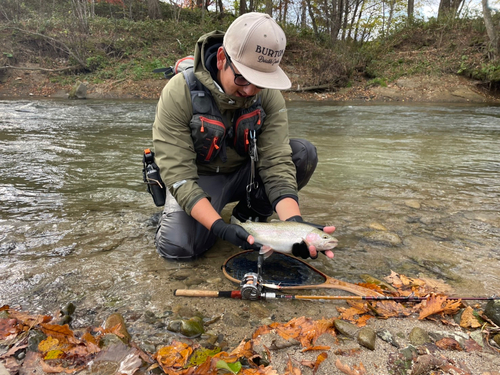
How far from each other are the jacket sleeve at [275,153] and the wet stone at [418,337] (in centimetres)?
155

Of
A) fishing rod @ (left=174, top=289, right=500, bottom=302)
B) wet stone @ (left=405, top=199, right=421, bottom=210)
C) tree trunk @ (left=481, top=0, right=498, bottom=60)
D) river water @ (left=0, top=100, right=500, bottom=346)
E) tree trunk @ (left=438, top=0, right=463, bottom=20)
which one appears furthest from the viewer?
tree trunk @ (left=438, top=0, right=463, bottom=20)

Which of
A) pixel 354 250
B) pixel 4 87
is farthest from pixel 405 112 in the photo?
pixel 4 87

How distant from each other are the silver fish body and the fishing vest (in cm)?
98

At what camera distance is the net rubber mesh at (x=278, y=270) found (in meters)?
3.04

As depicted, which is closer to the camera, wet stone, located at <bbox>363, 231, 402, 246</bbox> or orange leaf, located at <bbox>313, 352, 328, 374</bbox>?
orange leaf, located at <bbox>313, 352, 328, 374</bbox>

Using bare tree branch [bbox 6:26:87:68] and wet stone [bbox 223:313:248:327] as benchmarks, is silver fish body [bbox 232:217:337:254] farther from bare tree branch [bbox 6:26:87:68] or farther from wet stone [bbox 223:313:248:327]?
bare tree branch [bbox 6:26:87:68]

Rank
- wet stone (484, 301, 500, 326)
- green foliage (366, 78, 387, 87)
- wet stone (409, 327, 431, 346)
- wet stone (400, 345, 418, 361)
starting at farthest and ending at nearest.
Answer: green foliage (366, 78, 387, 87), wet stone (484, 301, 500, 326), wet stone (409, 327, 431, 346), wet stone (400, 345, 418, 361)

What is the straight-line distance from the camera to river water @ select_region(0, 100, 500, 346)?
2.94 m

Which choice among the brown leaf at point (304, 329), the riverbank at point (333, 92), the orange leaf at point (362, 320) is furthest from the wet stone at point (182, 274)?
the riverbank at point (333, 92)

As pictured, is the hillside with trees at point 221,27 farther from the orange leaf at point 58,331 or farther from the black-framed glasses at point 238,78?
the orange leaf at point 58,331

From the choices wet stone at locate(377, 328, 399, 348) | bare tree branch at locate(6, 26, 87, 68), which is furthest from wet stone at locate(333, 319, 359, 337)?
bare tree branch at locate(6, 26, 87, 68)

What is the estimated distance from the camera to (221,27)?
27812mm

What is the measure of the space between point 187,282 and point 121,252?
2.86ft

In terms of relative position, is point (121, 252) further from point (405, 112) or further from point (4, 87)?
point (4, 87)
